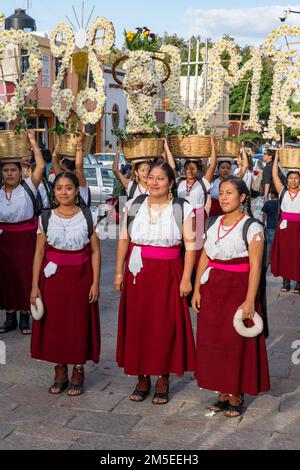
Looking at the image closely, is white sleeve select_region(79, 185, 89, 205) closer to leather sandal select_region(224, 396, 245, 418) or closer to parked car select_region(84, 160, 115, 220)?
leather sandal select_region(224, 396, 245, 418)

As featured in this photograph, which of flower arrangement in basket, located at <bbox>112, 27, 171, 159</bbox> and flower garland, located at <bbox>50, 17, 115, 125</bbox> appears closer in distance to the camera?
flower garland, located at <bbox>50, 17, 115, 125</bbox>

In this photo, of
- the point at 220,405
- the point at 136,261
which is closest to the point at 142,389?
the point at 220,405

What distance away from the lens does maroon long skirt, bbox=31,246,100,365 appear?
5.31m

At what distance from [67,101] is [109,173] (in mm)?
10276

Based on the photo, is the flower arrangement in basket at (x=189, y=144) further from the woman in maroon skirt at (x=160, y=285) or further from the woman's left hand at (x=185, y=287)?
the woman's left hand at (x=185, y=287)

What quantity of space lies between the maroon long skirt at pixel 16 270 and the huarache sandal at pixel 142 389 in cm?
207

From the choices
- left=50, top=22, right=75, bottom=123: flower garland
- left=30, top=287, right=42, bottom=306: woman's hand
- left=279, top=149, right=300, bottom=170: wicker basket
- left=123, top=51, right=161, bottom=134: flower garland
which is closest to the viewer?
left=30, top=287, right=42, bottom=306: woman's hand

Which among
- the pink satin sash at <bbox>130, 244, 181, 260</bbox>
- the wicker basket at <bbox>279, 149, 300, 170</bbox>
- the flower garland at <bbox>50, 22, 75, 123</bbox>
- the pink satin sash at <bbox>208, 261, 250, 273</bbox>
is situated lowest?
the pink satin sash at <bbox>208, 261, 250, 273</bbox>

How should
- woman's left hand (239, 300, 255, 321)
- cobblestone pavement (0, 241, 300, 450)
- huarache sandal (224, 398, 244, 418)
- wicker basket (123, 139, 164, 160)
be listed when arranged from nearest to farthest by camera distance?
1. cobblestone pavement (0, 241, 300, 450)
2. woman's left hand (239, 300, 255, 321)
3. huarache sandal (224, 398, 244, 418)
4. wicker basket (123, 139, 164, 160)

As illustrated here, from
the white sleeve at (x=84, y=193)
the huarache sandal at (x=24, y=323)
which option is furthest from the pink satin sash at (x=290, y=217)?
the huarache sandal at (x=24, y=323)

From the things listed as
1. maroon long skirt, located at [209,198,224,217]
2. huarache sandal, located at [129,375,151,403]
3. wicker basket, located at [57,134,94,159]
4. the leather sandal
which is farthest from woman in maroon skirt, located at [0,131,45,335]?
maroon long skirt, located at [209,198,224,217]

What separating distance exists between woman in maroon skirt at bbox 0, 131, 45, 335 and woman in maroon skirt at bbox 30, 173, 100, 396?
141cm
